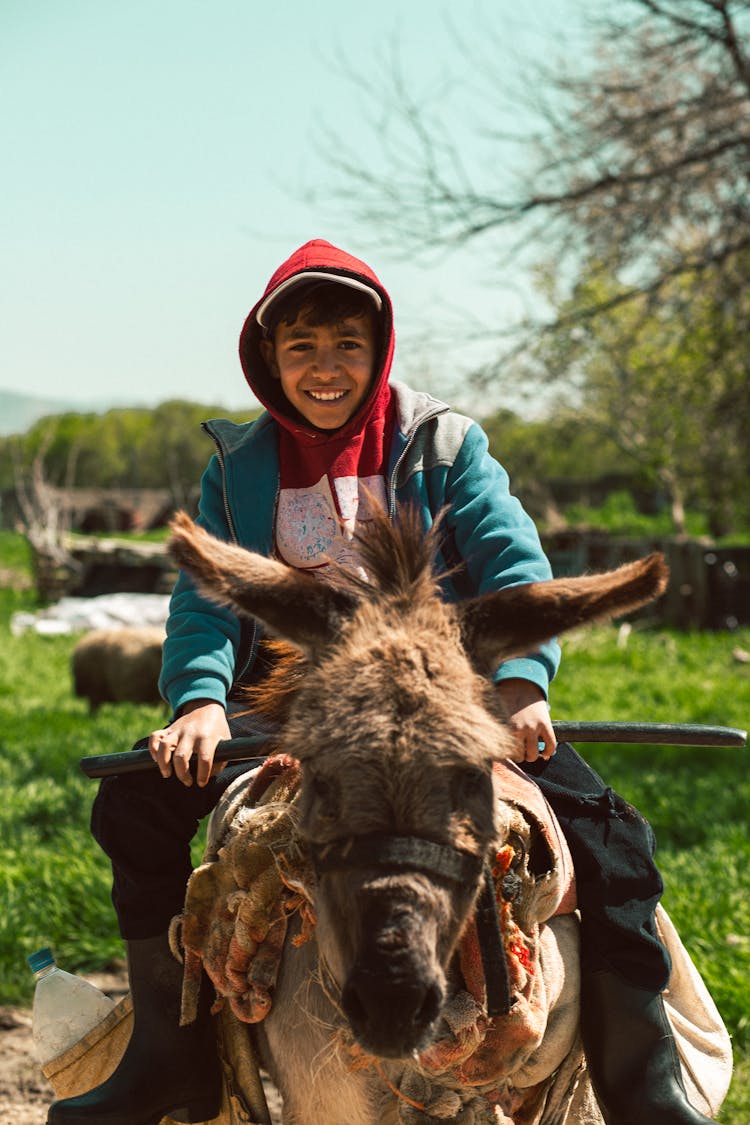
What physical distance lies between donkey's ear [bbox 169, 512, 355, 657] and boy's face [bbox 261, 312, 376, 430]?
38.9 inches

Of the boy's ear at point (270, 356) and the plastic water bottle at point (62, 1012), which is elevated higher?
the boy's ear at point (270, 356)

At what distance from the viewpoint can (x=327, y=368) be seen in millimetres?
3314

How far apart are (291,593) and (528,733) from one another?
68cm

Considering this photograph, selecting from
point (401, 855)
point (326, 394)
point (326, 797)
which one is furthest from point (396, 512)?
point (401, 855)

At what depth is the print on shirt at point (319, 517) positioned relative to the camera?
3252 mm

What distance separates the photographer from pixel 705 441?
23.8 meters

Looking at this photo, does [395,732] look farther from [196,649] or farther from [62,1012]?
[62,1012]

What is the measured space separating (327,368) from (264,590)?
116 cm

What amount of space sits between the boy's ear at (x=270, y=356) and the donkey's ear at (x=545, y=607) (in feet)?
4.77

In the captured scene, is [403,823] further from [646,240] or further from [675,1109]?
[646,240]

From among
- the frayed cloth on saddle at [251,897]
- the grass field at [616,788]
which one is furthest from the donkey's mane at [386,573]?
the grass field at [616,788]

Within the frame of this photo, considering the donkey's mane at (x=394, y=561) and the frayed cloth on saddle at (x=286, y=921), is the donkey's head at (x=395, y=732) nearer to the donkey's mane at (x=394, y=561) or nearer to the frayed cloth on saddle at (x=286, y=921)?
the donkey's mane at (x=394, y=561)

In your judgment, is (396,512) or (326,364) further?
(326,364)

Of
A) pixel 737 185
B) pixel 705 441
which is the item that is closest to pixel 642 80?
pixel 737 185
